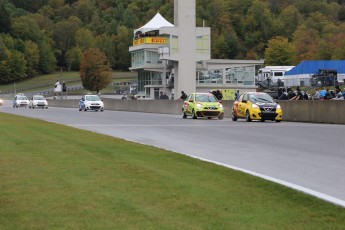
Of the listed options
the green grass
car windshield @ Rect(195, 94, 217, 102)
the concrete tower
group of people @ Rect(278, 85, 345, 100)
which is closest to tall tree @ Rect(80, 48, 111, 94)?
the concrete tower

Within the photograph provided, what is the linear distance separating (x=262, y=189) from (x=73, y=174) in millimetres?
3114

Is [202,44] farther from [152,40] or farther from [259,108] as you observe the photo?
[259,108]

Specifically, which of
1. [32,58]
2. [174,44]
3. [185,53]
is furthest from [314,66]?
[32,58]

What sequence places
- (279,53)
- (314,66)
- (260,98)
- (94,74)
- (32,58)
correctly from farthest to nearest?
(32,58) < (279,53) < (94,74) < (314,66) < (260,98)

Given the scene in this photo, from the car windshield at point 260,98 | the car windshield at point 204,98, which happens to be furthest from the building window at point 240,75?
the car windshield at point 260,98

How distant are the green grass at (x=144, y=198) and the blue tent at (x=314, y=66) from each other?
9718 centimetres

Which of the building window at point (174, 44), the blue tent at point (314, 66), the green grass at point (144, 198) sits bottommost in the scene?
the green grass at point (144, 198)

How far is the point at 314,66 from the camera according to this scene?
109 m

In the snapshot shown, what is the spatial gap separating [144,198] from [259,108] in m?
27.5

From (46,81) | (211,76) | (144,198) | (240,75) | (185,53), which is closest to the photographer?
(144,198)

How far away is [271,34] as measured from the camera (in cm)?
18788

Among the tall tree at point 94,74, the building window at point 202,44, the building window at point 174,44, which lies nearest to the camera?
the building window at point 174,44

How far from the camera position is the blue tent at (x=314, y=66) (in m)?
108

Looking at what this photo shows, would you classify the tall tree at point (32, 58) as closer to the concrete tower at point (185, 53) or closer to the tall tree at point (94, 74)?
the tall tree at point (94, 74)
